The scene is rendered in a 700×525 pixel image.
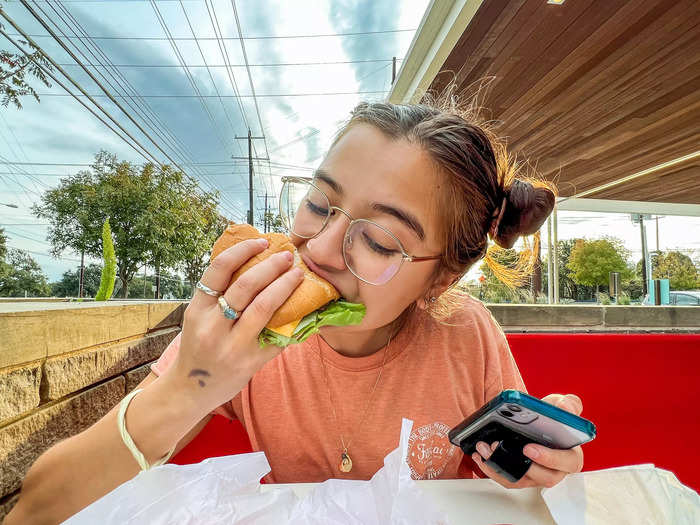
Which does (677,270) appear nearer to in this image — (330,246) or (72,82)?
(330,246)

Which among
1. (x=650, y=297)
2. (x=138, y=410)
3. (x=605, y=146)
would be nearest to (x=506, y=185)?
(x=138, y=410)

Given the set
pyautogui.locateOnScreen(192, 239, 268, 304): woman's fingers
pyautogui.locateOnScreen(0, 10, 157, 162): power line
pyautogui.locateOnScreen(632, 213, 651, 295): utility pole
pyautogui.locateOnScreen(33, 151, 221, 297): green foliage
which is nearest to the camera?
pyautogui.locateOnScreen(192, 239, 268, 304): woman's fingers

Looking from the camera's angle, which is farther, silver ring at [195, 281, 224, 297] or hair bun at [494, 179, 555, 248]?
hair bun at [494, 179, 555, 248]

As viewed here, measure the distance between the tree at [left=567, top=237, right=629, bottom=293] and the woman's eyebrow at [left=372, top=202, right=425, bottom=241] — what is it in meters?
22.0

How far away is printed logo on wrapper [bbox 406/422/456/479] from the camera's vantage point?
127 cm

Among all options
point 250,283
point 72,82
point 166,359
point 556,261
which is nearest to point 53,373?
point 166,359

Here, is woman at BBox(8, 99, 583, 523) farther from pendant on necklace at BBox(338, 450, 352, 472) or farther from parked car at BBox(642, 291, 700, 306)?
parked car at BBox(642, 291, 700, 306)

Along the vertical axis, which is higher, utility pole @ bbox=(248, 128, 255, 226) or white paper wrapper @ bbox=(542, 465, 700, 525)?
utility pole @ bbox=(248, 128, 255, 226)

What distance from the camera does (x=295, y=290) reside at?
97 centimetres

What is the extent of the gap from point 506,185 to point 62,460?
1.68 m

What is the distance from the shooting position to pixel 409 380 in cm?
136

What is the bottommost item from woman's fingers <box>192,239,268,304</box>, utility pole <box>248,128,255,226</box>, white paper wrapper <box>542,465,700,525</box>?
white paper wrapper <box>542,465,700,525</box>

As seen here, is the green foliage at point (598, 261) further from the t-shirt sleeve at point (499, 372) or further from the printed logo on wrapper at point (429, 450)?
the printed logo on wrapper at point (429, 450)

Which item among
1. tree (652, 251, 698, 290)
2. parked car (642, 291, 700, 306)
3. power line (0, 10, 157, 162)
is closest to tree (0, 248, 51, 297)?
power line (0, 10, 157, 162)
